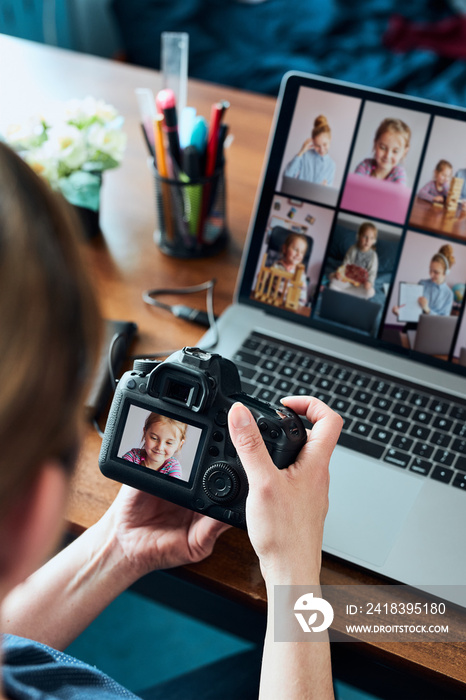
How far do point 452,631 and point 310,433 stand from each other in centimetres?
22

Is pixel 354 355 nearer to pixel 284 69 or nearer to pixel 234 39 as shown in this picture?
pixel 284 69

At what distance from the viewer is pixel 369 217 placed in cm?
79

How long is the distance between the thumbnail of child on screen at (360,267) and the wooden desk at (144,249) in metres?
0.19

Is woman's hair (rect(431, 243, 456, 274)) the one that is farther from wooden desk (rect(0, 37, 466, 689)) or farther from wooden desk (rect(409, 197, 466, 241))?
wooden desk (rect(0, 37, 466, 689))

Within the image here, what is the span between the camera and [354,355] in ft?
2.73

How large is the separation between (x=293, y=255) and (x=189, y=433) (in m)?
0.31

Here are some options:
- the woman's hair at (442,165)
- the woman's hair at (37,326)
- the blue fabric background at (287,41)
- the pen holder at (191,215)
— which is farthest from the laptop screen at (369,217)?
the blue fabric background at (287,41)

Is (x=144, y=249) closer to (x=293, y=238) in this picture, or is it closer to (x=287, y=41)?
(x=293, y=238)

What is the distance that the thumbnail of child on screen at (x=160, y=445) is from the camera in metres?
0.62

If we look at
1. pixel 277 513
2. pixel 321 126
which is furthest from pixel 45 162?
pixel 277 513

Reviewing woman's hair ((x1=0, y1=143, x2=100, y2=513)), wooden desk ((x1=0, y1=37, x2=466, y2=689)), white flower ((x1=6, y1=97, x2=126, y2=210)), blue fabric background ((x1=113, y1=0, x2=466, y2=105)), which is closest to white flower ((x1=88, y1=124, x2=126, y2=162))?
white flower ((x1=6, y1=97, x2=126, y2=210))

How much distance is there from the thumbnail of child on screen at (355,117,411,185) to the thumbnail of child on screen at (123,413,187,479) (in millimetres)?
394

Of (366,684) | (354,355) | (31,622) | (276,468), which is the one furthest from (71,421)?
(366,684)

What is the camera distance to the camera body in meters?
0.60
